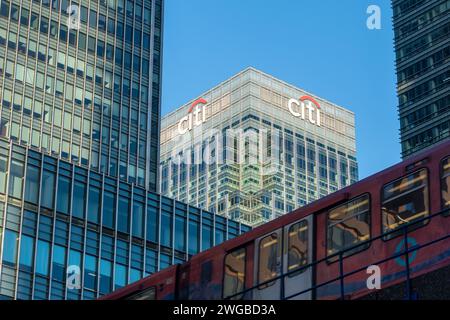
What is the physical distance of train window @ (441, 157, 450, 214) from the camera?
18.2m

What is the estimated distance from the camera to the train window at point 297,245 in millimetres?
20969

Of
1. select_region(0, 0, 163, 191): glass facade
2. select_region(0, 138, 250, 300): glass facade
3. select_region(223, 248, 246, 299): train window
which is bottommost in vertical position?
select_region(223, 248, 246, 299): train window

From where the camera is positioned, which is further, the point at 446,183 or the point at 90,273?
the point at 90,273

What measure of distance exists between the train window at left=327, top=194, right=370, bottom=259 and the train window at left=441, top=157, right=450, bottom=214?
1.86 meters

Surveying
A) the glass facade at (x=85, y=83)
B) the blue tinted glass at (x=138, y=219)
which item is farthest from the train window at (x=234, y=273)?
the glass facade at (x=85, y=83)

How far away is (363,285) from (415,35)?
111 m

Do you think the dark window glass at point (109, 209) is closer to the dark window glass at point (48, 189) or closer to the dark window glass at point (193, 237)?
the dark window glass at point (48, 189)

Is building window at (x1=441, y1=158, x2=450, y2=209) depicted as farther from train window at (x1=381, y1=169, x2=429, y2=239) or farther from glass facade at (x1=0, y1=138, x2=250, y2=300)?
glass facade at (x1=0, y1=138, x2=250, y2=300)

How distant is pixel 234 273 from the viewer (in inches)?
909

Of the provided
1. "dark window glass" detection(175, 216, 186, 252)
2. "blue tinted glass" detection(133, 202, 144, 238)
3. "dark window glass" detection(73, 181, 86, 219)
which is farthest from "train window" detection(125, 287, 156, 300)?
"dark window glass" detection(175, 216, 186, 252)

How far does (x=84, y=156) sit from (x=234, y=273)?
82710 mm

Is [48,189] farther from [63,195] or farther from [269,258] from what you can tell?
[269,258]

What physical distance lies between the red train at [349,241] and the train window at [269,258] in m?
0.02

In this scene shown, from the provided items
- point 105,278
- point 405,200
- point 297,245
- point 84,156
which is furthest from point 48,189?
point 405,200
